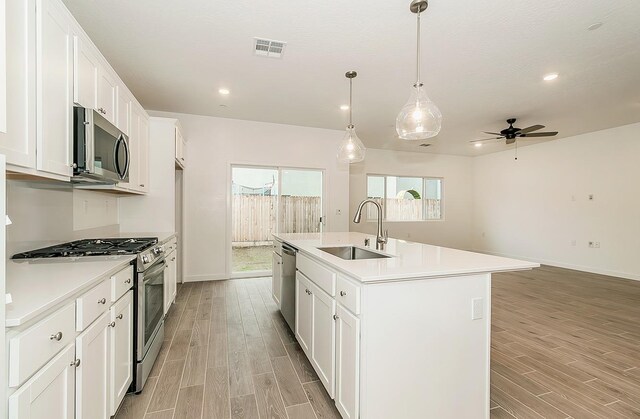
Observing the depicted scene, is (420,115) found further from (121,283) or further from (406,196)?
(406,196)

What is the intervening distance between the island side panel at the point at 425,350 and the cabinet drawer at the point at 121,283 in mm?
1387

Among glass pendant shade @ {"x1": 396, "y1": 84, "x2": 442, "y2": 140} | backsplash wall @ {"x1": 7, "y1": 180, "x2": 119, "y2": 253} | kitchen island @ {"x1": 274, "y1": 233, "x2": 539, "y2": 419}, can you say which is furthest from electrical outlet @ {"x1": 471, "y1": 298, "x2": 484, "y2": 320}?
backsplash wall @ {"x1": 7, "y1": 180, "x2": 119, "y2": 253}

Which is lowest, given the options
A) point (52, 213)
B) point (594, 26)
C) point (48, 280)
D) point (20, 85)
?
point (48, 280)

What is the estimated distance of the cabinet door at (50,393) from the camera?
2.93ft

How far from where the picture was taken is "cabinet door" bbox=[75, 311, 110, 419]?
4.10 ft

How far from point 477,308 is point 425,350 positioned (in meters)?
0.41

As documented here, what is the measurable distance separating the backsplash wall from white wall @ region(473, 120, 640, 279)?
8.06 metres

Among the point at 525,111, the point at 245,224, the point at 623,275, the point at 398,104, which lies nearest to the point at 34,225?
the point at 245,224

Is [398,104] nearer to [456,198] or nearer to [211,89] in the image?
[211,89]

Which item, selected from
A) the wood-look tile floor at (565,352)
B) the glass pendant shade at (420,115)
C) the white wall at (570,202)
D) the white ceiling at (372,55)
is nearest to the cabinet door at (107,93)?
the white ceiling at (372,55)

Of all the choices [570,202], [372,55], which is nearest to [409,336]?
[372,55]

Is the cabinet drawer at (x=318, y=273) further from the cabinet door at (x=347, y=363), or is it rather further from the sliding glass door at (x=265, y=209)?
the sliding glass door at (x=265, y=209)

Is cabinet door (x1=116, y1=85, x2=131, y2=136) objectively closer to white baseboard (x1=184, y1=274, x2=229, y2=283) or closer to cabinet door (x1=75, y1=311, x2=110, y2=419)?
cabinet door (x1=75, y1=311, x2=110, y2=419)

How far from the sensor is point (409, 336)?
153 cm
